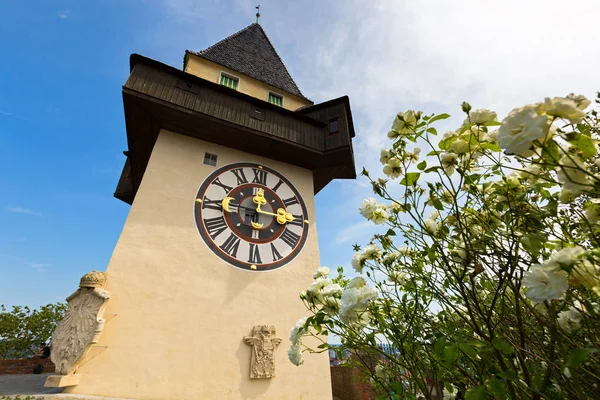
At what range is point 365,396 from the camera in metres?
5.99

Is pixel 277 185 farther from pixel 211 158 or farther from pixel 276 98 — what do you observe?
pixel 276 98

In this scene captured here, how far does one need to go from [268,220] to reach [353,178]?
2.78m

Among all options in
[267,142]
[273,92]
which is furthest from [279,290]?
[273,92]

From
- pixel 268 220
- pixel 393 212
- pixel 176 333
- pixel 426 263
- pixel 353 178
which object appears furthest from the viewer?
pixel 353 178

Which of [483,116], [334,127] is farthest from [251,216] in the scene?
[483,116]

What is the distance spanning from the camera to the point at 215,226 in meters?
5.02

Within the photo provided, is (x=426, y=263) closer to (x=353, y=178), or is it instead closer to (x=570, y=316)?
(x=570, y=316)

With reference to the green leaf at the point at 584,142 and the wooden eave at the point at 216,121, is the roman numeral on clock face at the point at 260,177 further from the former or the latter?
the green leaf at the point at 584,142

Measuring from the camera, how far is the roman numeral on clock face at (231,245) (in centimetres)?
490

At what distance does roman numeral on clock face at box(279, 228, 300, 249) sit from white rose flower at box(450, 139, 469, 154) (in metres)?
4.55

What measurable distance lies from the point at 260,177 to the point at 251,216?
94cm

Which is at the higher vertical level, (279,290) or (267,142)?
(267,142)

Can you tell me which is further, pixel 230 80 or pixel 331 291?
pixel 230 80

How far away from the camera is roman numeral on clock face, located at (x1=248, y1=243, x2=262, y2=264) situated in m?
5.02
